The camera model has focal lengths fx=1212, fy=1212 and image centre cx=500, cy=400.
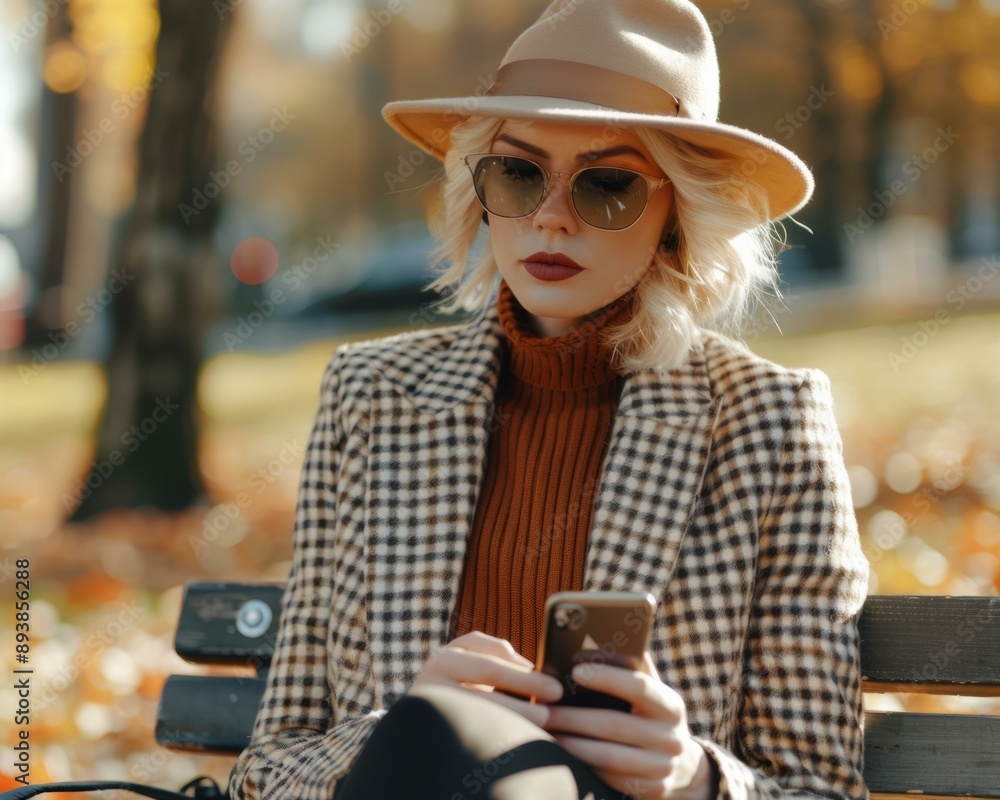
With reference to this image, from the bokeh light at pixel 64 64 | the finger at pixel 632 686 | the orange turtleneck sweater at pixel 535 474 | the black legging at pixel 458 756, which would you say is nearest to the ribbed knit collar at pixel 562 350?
the orange turtleneck sweater at pixel 535 474

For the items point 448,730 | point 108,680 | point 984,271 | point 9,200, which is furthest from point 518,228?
point 9,200

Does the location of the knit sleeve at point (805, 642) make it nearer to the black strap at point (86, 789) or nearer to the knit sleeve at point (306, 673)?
the knit sleeve at point (306, 673)

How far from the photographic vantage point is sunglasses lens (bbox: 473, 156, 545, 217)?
2459 mm

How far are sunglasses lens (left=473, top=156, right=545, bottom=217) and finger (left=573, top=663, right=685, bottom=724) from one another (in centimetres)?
97

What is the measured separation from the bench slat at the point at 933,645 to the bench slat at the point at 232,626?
4.54 ft

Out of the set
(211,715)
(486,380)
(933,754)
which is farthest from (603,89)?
(211,715)

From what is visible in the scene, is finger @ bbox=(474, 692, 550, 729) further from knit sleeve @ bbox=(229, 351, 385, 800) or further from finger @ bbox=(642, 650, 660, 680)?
knit sleeve @ bbox=(229, 351, 385, 800)

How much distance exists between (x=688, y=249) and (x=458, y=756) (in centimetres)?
128

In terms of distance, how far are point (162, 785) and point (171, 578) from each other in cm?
267

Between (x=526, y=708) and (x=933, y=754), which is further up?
(x=526, y=708)

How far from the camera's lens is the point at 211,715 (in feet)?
9.60

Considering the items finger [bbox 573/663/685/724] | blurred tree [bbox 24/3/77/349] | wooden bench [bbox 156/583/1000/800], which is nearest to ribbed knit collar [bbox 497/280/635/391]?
wooden bench [bbox 156/583/1000/800]

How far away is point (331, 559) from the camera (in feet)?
8.42

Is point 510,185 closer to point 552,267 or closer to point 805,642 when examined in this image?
point 552,267
